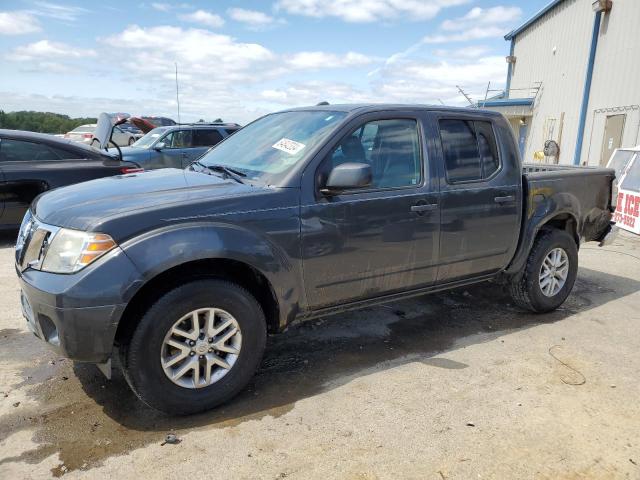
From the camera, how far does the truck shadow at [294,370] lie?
275 cm

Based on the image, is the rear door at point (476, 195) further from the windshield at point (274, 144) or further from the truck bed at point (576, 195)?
the windshield at point (274, 144)

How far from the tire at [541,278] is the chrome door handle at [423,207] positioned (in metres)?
1.39

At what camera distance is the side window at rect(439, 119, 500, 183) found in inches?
150

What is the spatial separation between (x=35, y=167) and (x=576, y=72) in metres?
16.5

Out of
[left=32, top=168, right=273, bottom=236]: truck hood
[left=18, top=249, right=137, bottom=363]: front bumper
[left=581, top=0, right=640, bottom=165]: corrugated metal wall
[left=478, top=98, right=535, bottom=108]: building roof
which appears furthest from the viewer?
[left=478, top=98, right=535, bottom=108]: building roof

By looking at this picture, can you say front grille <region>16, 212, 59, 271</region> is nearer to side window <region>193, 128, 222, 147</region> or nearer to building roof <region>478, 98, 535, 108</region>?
side window <region>193, 128, 222, 147</region>

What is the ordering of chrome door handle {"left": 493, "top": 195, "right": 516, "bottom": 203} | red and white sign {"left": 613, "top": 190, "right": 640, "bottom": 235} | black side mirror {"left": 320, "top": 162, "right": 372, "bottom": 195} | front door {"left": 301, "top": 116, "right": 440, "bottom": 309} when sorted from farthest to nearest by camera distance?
red and white sign {"left": 613, "top": 190, "right": 640, "bottom": 235} < chrome door handle {"left": 493, "top": 195, "right": 516, "bottom": 203} < front door {"left": 301, "top": 116, "right": 440, "bottom": 309} < black side mirror {"left": 320, "top": 162, "right": 372, "bottom": 195}

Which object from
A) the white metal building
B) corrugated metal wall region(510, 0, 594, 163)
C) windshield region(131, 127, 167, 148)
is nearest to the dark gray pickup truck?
windshield region(131, 127, 167, 148)

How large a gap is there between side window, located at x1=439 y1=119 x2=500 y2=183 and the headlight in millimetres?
2453

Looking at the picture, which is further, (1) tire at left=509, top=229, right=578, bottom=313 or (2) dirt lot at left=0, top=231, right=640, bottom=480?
(1) tire at left=509, top=229, right=578, bottom=313

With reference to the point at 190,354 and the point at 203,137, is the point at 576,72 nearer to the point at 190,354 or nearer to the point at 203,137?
the point at 203,137

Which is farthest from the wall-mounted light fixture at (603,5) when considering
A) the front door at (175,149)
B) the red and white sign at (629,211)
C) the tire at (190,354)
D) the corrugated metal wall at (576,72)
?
the tire at (190,354)

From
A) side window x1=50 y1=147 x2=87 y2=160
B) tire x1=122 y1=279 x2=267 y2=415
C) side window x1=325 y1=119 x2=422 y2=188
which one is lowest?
tire x1=122 y1=279 x2=267 y2=415

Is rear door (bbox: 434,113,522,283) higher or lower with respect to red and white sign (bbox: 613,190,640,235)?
higher
